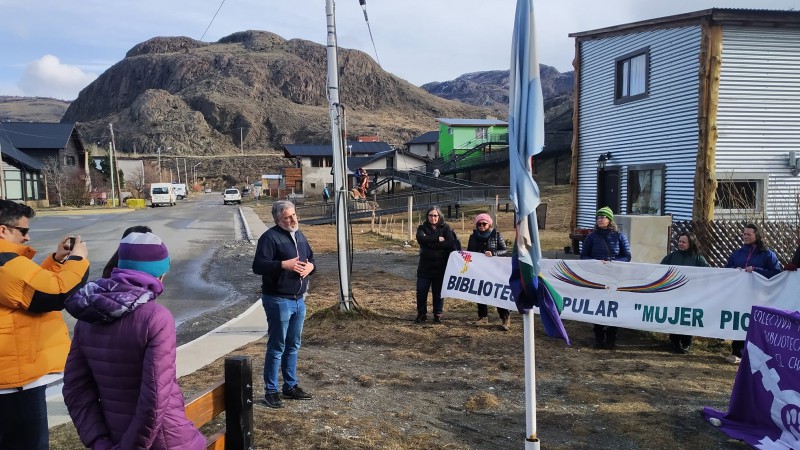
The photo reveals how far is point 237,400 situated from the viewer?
3264 mm

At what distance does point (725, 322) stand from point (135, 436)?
7252 mm

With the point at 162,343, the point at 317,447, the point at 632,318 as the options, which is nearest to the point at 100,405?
the point at 162,343

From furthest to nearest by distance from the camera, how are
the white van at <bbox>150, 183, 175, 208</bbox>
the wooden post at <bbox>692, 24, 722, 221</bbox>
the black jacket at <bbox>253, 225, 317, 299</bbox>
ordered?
the white van at <bbox>150, 183, 175, 208</bbox> → the wooden post at <bbox>692, 24, 722, 221</bbox> → the black jacket at <bbox>253, 225, 317, 299</bbox>

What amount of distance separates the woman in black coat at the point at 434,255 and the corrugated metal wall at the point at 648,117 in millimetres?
8580

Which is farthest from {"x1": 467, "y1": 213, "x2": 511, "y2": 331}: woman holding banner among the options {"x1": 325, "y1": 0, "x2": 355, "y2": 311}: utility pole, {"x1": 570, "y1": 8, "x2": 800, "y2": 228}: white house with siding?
{"x1": 570, "y1": 8, "x2": 800, "y2": 228}: white house with siding

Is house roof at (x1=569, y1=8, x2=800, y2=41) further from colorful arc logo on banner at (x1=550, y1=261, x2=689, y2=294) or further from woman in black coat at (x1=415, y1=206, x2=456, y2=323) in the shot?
woman in black coat at (x1=415, y1=206, x2=456, y2=323)

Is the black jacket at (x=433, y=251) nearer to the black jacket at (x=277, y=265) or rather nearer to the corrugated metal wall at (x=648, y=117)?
the black jacket at (x=277, y=265)

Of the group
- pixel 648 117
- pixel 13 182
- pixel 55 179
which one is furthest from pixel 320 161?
pixel 648 117

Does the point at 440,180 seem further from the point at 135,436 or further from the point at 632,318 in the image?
the point at 135,436

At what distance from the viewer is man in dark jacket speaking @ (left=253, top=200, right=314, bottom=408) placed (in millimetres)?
5059

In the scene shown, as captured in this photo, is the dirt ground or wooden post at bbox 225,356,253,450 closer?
wooden post at bbox 225,356,253,450

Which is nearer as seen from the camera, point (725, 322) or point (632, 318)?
point (725, 322)

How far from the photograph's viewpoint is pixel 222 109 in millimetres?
167875

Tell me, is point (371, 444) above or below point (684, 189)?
below
